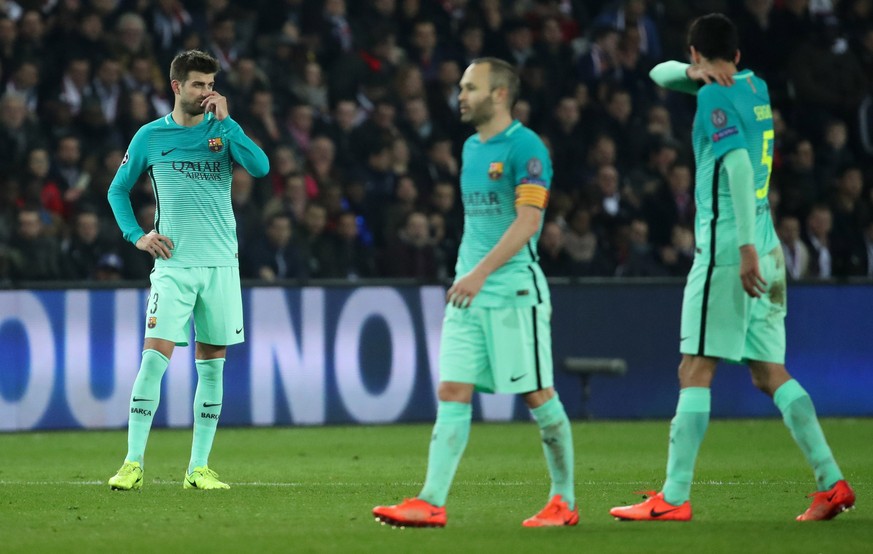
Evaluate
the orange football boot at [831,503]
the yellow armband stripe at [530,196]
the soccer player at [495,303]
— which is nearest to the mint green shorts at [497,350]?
the soccer player at [495,303]

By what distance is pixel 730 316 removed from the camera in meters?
6.66

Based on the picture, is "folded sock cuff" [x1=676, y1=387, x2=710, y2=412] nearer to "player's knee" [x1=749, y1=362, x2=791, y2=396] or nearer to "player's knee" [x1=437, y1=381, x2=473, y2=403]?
"player's knee" [x1=749, y1=362, x2=791, y2=396]

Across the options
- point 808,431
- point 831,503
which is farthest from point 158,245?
point 831,503

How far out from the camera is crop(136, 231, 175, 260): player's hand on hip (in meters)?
8.31

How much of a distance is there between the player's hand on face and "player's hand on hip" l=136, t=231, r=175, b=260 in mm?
3065

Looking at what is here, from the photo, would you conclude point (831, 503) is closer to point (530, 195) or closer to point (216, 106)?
point (530, 195)

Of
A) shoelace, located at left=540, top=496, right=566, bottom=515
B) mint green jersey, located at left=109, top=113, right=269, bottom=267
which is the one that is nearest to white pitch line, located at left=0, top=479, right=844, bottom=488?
mint green jersey, located at left=109, top=113, right=269, bottom=267

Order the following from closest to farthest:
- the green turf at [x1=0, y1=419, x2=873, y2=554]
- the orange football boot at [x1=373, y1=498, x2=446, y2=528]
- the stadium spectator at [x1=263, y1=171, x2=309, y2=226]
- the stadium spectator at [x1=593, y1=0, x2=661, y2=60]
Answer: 1. the green turf at [x1=0, y1=419, x2=873, y2=554]
2. the orange football boot at [x1=373, y1=498, x2=446, y2=528]
3. the stadium spectator at [x1=263, y1=171, x2=309, y2=226]
4. the stadium spectator at [x1=593, y1=0, x2=661, y2=60]

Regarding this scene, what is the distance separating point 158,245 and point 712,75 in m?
3.20

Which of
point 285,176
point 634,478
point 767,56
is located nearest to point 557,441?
point 634,478

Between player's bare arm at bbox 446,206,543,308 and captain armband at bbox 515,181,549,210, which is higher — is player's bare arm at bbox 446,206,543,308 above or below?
below

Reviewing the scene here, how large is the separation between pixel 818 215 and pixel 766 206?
919 cm

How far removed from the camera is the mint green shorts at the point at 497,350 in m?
6.30

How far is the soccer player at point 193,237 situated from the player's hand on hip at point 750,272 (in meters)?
2.98
